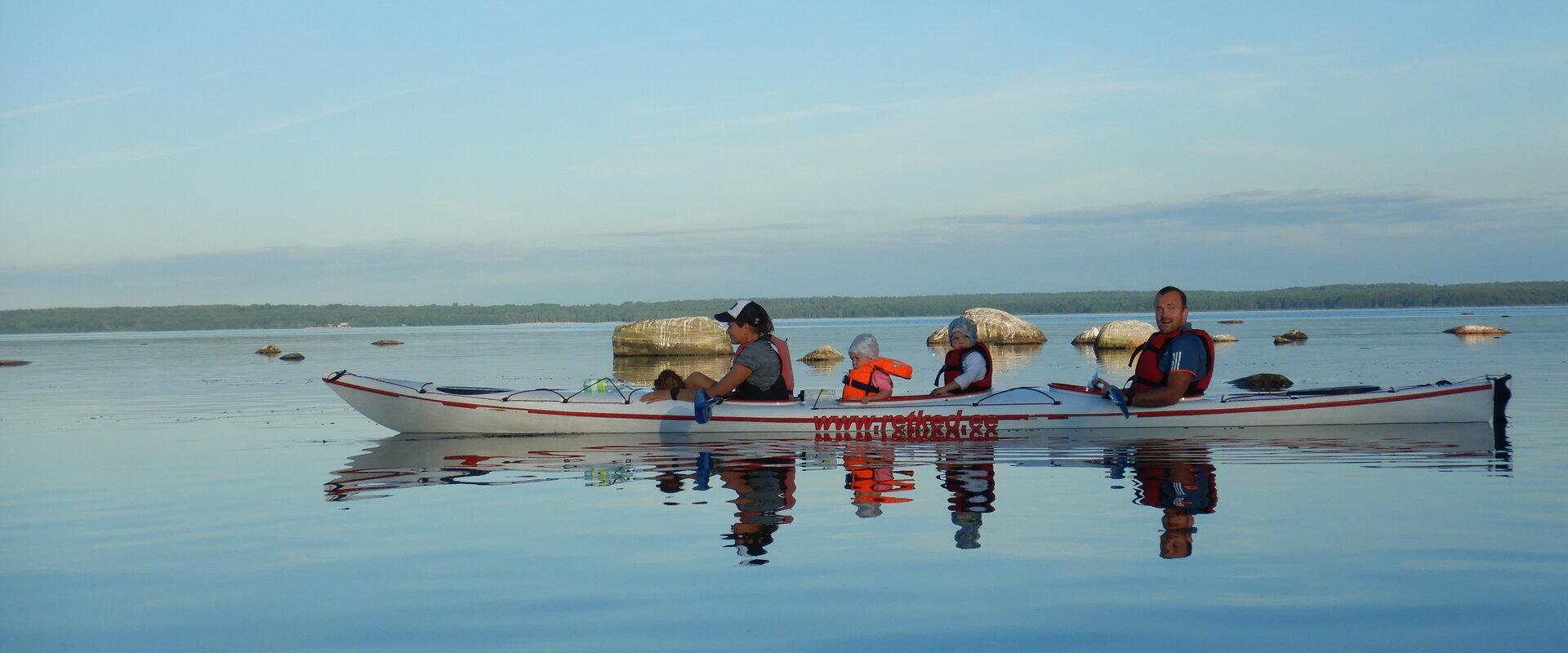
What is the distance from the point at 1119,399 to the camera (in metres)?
15.8

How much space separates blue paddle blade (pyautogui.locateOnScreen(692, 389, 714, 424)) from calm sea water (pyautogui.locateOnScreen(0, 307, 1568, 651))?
0.40 meters

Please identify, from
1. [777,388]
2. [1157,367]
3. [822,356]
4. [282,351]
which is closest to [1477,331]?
[822,356]

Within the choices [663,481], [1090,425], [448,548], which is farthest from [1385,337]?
[448,548]

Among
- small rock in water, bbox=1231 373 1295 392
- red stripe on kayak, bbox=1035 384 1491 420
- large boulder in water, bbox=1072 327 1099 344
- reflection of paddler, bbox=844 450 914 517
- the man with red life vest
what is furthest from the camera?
large boulder in water, bbox=1072 327 1099 344

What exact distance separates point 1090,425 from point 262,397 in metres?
17.2

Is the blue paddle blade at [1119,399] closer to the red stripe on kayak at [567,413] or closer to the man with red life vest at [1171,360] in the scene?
the man with red life vest at [1171,360]

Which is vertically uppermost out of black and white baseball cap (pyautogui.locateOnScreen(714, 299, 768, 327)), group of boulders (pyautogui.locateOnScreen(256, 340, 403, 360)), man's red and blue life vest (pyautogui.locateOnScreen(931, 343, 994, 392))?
black and white baseball cap (pyautogui.locateOnScreen(714, 299, 768, 327))

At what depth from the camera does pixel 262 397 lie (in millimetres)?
25641

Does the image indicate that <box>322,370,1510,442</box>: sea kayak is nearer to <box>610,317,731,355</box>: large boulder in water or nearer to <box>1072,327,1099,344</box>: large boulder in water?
<box>610,317,731,355</box>: large boulder in water

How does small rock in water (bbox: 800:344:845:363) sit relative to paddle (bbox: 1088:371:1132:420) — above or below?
below

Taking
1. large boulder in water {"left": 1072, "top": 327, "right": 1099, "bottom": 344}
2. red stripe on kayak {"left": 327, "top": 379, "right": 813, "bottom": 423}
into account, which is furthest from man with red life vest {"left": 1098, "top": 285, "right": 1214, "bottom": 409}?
large boulder in water {"left": 1072, "top": 327, "right": 1099, "bottom": 344}

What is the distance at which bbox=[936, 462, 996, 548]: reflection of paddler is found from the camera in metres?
8.79

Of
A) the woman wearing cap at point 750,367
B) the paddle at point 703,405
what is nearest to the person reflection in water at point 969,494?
the woman wearing cap at point 750,367

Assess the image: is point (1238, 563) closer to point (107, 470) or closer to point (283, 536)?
point (283, 536)
